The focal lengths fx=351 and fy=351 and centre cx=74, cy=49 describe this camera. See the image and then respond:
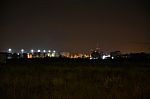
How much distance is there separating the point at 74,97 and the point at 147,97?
2.84m

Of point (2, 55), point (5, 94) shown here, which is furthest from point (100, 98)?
point (2, 55)

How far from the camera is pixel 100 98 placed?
13.4 metres

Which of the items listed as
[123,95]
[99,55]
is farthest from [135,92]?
[99,55]

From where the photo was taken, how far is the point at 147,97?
44.8 feet

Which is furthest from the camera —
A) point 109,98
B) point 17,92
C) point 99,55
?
point 99,55

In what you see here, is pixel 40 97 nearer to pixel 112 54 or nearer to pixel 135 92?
pixel 135 92

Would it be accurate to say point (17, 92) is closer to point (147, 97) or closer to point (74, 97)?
point (74, 97)

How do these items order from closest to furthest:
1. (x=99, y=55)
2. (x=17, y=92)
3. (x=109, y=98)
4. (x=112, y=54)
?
(x=109, y=98) → (x=17, y=92) → (x=99, y=55) → (x=112, y=54)

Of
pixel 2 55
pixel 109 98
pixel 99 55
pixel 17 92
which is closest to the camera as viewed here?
pixel 109 98

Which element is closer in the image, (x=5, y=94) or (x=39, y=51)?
(x=5, y=94)

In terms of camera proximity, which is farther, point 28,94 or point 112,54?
point 112,54

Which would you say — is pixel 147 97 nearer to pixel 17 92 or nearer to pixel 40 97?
pixel 40 97

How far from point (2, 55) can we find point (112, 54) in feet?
297

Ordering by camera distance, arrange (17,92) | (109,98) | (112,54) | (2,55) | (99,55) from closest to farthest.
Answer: (109,98)
(17,92)
(2,55)
(99,55)
(112,54)
